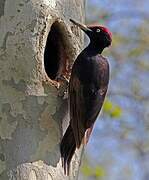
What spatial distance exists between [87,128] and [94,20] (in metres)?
4.85

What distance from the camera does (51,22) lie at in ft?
11.4

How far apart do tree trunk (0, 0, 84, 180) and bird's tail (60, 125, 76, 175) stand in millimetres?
24

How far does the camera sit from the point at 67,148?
3.37 metres

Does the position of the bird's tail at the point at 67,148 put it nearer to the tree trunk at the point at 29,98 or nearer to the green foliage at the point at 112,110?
the tree trunk at the point at 29,98

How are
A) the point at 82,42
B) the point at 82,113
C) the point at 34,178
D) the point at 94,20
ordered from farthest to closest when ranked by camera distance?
the point at 94,20, the point at 82,42, the point at 82,113, the point at 34,178

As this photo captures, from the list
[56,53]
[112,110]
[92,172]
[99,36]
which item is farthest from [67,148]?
[92,172]

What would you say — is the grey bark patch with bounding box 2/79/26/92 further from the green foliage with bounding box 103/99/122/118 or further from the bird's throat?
the green foliage with bounding box 103/99/122/118

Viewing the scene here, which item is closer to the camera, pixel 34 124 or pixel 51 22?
pixel 34 124

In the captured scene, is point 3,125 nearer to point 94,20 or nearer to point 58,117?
point 58,117

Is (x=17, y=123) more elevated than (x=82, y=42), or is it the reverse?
(x=82, y=42)

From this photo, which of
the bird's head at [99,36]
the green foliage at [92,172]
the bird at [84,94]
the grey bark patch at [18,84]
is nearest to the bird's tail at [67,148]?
the bird at [84,94]

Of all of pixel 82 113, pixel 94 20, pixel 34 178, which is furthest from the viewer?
pixel 94 20

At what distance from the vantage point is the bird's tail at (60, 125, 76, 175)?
3352 mm

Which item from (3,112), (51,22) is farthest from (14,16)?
(3,112)
